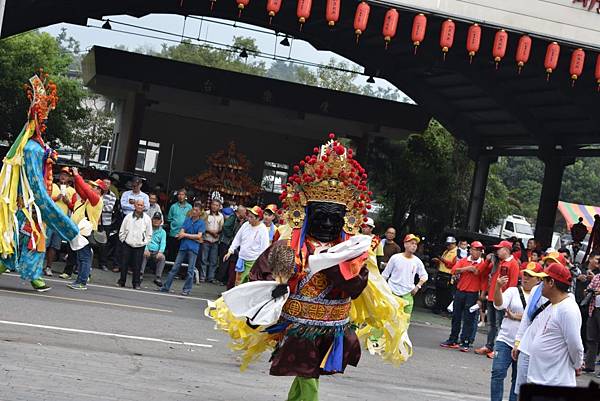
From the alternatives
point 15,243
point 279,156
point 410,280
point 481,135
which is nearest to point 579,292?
point 410,280

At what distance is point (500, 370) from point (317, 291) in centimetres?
208

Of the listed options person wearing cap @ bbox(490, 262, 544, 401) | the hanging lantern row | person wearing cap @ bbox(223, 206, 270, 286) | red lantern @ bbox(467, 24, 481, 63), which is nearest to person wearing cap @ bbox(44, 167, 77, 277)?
person wearing cap @ bbox(223, 206, 270, 286)

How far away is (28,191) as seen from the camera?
45.6 ft

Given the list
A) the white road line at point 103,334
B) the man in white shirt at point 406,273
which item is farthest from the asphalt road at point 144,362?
the man in white shirt at point 406,273

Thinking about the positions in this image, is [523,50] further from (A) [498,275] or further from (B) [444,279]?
(A) [498,275]

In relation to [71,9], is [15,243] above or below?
below

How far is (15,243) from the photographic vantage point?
13797 millimetres

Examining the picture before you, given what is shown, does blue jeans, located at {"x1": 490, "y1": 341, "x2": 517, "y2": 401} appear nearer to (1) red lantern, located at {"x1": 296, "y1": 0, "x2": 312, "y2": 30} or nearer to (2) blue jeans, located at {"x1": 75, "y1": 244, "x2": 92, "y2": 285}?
(2) blue jeans, located at {"x1": 75, "y1": 244, "x2": 92, "y2": 285}

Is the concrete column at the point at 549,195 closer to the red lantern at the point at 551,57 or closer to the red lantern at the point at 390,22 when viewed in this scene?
the red lantern at the point at 551,57

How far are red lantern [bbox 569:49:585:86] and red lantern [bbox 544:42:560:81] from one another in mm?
399

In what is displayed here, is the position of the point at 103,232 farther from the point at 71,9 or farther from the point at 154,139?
the point at 154,139

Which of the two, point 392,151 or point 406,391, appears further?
point 392,151

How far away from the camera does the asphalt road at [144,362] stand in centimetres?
887

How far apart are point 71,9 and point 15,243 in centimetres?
1388
